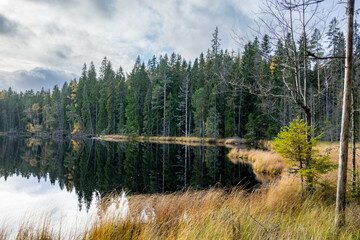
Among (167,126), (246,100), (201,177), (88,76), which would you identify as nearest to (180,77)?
(167,126)

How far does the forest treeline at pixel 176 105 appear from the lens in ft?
106

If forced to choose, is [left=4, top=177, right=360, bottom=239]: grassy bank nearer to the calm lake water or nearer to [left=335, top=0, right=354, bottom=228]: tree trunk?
[left=335, top=0, right=354, bottom=228]: tree trunk

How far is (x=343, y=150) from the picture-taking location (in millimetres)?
3559

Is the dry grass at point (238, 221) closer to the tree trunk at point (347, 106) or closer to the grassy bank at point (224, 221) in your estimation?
the grassy bank at point (224, 221)

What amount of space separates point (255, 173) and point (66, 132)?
6078 centimetres

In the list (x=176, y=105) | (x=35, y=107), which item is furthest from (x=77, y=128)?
(x=176, y=105)

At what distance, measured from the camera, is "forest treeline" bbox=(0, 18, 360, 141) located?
3242 centimetres

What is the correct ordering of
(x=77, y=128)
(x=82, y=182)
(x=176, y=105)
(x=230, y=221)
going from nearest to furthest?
(x=230, y=221) → (x=82, y=182) → (x=176, y=105) → (x=77, y=128)

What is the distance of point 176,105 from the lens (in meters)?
47.7

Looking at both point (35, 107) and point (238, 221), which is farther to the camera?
point (35, 107)

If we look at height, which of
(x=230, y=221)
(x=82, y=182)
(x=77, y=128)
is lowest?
(x=82, y=182)

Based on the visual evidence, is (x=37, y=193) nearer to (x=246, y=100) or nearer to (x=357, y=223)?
(x=357, y=223)

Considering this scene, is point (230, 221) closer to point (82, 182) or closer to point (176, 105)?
point (82, 182)

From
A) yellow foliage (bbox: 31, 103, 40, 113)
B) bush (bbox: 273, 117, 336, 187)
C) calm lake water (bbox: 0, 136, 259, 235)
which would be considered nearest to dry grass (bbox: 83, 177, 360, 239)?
bush (bbox: 273, 117, 336, 187)
